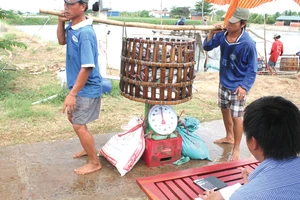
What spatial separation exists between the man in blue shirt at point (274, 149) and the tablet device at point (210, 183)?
668mm

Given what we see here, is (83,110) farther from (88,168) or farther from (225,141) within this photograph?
(225,141)

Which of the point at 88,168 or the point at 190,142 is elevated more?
the point at 190,142

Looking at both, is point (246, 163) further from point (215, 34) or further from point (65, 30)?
point (65, 30)

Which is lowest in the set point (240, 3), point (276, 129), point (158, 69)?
point (276, 129)

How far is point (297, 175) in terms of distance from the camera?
4.65ft

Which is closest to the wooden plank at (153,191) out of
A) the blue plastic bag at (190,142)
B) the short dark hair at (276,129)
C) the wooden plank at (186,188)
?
the wooden plank at (186,188)

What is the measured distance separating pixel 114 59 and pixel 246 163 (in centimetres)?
1187

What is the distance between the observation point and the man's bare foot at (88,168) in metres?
3.34

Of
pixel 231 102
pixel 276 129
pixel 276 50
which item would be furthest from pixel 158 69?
pixel 276 50

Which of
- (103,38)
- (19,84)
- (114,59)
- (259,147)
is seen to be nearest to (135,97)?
(259,147)

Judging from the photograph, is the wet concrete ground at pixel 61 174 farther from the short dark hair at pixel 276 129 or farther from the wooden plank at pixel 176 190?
the short dark hair at pixel 276 129

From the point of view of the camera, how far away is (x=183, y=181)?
222 centimetres

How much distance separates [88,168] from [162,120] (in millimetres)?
912

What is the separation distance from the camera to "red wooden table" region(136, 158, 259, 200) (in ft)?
6.72
